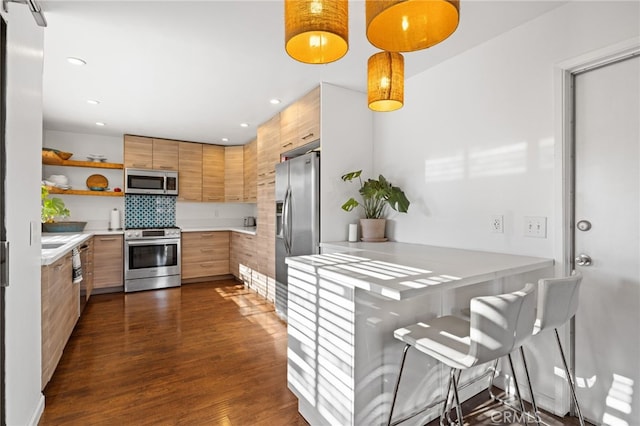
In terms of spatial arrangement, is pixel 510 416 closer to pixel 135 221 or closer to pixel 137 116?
pixel 137 116

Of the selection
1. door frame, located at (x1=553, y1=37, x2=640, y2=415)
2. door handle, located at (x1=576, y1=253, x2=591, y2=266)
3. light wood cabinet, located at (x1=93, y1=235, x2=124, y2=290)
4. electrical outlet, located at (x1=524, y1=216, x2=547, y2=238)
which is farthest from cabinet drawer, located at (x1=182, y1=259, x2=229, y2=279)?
door handle, located at (x1=576, y1=253, x2=591, y2=266)

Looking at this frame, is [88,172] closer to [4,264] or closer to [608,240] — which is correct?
[4,264]

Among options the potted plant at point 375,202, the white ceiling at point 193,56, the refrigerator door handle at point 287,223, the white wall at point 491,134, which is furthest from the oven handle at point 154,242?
the white wall at point 491,134


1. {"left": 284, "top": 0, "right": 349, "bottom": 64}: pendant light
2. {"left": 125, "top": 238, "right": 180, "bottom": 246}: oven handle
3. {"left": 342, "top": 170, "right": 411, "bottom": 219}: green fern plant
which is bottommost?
{"left": 125, "top": 238, "right": 180, "bottom": 246}: oven handle

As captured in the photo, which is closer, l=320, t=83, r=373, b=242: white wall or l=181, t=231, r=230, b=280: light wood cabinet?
l=320, t=83, r=373, b=242: white wall

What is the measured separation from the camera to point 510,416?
71.6 inches

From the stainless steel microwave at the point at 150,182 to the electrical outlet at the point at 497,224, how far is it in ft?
15.1

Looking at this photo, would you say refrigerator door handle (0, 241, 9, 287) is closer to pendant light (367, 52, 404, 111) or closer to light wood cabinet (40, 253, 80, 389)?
light wood cabinet (40, 253, 80, 389)

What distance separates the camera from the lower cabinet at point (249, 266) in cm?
404

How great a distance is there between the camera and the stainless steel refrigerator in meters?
2.94

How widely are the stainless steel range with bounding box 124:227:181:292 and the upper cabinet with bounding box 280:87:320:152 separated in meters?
2.46

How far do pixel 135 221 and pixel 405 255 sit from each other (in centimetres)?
465

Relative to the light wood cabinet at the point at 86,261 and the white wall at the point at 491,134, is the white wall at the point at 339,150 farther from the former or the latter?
the light wood cabinet at the point at 86,261

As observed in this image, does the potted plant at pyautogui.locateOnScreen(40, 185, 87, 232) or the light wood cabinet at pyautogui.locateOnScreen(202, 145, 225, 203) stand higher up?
the light wood cabinet at pyautogui.locateOnScreen(202, 145, 225, 203)
